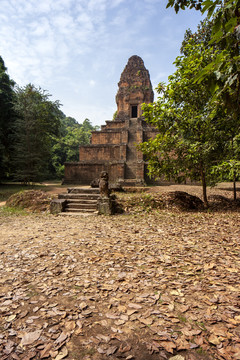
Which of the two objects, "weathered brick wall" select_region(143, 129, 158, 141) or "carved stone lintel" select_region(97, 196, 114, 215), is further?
"weathered brick wall" select_region(143, 129, 158, 141)

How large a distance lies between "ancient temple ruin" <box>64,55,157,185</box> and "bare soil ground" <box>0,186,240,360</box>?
515 inches

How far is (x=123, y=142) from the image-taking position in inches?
896

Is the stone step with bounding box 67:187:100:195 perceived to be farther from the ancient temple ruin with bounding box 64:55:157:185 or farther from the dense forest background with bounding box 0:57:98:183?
the dense forest background with bounding box 0:57:98:183

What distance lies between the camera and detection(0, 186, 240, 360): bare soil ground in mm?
1817

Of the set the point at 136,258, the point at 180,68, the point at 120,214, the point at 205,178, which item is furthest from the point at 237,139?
the point at 136,258

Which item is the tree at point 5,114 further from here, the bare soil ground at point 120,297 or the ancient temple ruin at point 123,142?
the bare soil ground at point 120,297

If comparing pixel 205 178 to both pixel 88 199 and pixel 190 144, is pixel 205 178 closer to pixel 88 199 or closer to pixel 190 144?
pixel 190 144

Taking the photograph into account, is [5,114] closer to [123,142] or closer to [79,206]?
[123,142]

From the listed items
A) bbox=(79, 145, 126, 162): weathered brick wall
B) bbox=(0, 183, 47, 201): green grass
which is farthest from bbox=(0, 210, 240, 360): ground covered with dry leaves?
bbox=(79, 145, 126, 162): weathered brick wall

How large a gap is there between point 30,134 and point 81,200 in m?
12.4

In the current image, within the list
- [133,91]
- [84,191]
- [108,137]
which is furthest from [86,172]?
[133,91]

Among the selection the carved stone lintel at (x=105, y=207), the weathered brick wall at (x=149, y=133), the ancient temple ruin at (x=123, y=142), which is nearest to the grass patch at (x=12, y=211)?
the carved stone lintel at (x=105, y=207)

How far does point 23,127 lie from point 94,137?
26.6ft

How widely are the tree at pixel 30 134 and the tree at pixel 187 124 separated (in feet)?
42.3
